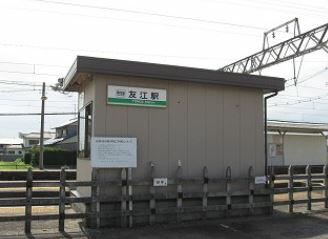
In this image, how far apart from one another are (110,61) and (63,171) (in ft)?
8.47

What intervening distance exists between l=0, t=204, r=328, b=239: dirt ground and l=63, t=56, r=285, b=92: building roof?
3.40 m

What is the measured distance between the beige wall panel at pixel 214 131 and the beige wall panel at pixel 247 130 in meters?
0.64

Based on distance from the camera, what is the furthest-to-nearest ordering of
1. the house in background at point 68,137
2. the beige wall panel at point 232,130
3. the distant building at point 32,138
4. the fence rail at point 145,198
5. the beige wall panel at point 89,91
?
the distant building at point 32,138 < the house in background at point 68,137 < the beige wall panel at point 232,130 < the beige wall panel at point 89,91 < the fence rail at point 145,198

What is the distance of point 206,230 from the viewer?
10000 mm

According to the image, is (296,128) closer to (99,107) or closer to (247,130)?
(247,130)

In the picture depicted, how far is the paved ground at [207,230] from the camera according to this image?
9.28 meters

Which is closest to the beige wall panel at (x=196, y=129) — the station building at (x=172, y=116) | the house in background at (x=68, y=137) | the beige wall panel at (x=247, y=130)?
the station building at (x=172, y=116)

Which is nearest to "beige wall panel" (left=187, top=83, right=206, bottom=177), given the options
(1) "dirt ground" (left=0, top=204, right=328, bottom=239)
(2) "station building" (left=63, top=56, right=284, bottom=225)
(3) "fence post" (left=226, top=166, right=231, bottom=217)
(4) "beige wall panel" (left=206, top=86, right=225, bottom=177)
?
(2) "station building" (left=63, top=56, right=284, bottom=225)

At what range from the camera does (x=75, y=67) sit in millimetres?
10148

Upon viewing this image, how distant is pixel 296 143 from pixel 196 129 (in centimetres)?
2909

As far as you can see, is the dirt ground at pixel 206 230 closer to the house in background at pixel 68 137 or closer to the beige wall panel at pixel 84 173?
the beige wall panel at pixel 84 173

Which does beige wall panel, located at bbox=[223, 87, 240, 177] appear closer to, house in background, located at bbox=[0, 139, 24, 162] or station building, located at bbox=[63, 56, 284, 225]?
station building, located at bbox=[63, 56, 284, 225]

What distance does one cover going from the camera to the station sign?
10.4 meters

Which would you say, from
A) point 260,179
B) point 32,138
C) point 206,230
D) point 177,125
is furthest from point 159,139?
point 32,138
